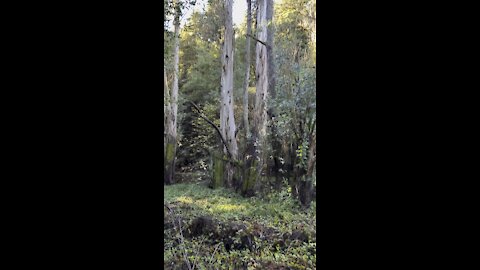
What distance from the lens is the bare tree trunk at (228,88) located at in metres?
4.60

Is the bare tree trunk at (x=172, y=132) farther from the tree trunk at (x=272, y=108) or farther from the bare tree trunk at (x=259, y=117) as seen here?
the tree trunk at (x=272, y=108)

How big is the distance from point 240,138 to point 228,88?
0.82 meters

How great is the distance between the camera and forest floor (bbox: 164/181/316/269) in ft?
8.42

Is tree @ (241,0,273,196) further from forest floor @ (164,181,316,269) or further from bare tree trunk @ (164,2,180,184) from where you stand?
bare tree trunk @ (164,2,180,184)

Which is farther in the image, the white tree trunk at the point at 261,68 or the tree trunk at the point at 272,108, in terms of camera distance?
the white tree trunk at the point at 261,68

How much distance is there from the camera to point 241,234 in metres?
2.89

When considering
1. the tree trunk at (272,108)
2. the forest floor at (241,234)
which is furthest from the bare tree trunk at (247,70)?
the forest floor at (241,234)

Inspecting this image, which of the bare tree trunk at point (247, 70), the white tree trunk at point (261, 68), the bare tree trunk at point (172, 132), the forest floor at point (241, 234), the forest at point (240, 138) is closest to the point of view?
the forest floor at point (241, 234)

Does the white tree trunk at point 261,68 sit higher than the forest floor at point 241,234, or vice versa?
the white tree trunk at point 261,68

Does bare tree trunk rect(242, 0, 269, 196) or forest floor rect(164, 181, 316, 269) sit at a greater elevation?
bare tree trunk rect(242, 0, 269, 196)

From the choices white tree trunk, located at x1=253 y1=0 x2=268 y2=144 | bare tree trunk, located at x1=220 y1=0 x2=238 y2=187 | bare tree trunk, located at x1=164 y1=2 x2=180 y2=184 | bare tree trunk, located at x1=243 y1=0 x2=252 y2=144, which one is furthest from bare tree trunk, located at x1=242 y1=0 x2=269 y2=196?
bare tree trunk, located at x1=164 y1=2 x2=180 y2=184
